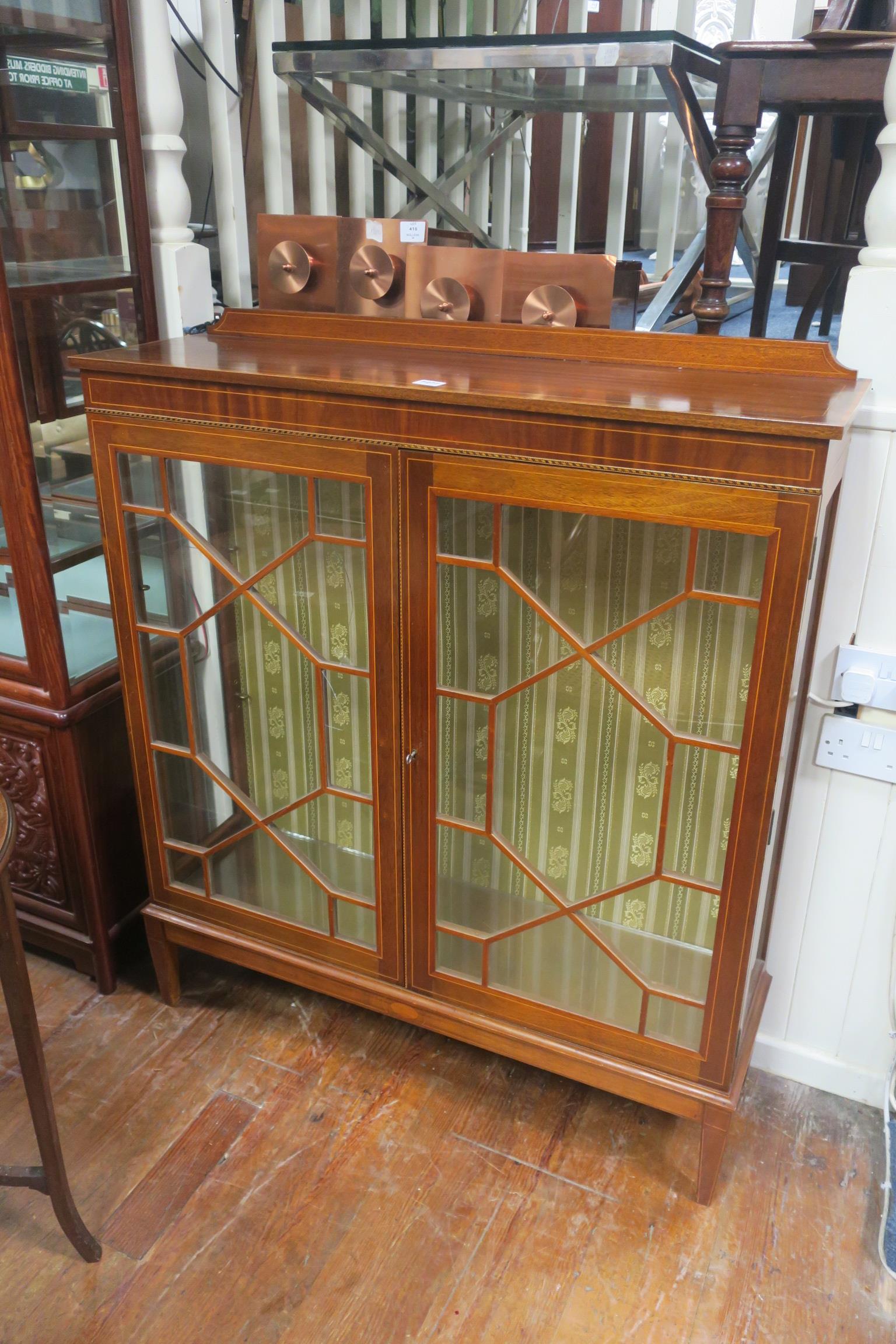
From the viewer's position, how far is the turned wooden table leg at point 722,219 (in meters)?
1.32

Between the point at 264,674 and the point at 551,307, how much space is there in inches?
26.5

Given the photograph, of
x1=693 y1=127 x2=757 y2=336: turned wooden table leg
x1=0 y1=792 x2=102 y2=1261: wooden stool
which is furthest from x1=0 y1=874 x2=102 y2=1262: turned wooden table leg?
x1=693 y1=127 x2=757 y2=336: turned wooden table leg

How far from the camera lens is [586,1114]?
5.12 feet

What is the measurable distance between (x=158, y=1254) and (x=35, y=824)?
0.72 m

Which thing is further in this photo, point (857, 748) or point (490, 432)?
point (857, 748)

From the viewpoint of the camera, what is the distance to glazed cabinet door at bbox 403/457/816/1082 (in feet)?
3.69

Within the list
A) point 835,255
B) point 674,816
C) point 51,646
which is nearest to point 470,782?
point 674,816

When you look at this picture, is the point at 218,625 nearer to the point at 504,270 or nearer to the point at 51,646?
the point at 51,646

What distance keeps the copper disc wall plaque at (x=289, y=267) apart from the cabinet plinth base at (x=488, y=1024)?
1.04 m

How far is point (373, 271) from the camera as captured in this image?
149 centimetres

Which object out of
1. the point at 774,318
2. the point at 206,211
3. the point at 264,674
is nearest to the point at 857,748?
the point at 264,674

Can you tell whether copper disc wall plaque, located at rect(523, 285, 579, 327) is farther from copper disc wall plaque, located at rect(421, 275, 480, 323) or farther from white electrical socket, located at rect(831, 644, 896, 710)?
white electrical socket, located at rect(831, 644, 896, 710)

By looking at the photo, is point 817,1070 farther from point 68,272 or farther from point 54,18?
point 54,18

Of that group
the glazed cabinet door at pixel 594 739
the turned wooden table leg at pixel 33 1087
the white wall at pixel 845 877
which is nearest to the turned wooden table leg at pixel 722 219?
the white wall at pixel 845 877
